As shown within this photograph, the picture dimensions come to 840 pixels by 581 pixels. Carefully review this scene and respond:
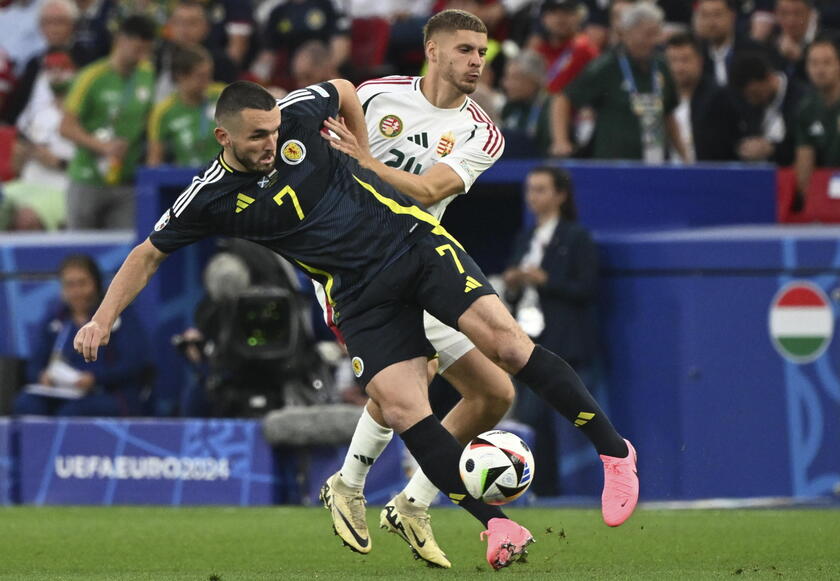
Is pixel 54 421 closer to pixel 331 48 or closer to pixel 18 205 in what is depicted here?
pixel 18 205

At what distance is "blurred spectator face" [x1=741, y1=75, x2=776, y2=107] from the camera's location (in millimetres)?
13328

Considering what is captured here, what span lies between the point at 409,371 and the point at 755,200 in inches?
261

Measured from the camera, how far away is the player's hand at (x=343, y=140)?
7.97 meters

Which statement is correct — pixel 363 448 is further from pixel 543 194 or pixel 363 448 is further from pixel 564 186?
pixel 564 186

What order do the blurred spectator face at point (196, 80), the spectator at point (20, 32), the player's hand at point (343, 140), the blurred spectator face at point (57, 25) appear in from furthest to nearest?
1. the spectator at point (20, 32)
2. the blurred spectator face at point (57, 25)
3. the blurred spectator face at point (196, 80)
4. the player's hand at point (343, 140)

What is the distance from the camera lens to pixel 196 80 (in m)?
13.9

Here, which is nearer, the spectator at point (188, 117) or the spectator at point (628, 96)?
the spectator at point (628, 96)

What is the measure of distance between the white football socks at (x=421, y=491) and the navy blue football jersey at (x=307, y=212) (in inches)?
40.2

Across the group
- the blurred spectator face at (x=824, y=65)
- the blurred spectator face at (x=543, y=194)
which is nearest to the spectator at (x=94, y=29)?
the blurred spectator face at (x=543, y=194)

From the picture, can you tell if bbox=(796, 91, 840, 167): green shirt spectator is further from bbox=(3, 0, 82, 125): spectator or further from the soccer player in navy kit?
bbox=(3, 0, 82, 125): spectator

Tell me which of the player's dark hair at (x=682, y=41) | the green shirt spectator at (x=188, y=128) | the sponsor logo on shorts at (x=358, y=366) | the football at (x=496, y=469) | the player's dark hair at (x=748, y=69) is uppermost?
the player's dark hair at (x=682, y=41)

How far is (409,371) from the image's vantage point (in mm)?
7703

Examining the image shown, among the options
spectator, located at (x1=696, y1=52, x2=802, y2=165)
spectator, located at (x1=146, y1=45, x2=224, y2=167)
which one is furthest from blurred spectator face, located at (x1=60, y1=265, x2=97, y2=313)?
spectator, located at (x1=696, y1=52, x2=802, y2=165)

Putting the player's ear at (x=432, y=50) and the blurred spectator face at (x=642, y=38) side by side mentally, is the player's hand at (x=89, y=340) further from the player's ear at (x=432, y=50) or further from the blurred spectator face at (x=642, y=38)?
the blurred spectator face at (x=642, y=38)
